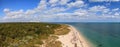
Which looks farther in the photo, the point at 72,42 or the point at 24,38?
the point at 72,42

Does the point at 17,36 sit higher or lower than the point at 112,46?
higher

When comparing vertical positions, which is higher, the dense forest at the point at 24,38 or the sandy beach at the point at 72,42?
→ the dense forest at the point at 24,38

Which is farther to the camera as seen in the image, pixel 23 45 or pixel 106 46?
pixel 106 46

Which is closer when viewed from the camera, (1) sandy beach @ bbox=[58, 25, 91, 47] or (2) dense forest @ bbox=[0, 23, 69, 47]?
(2) dense forest @ bbox=[0, 23, 69, 47]

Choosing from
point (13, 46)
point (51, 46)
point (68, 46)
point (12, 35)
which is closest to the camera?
point (13, 46)

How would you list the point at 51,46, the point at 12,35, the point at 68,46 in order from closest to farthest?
the point at 51,46 → the point at 68,46 → the point at 12,35

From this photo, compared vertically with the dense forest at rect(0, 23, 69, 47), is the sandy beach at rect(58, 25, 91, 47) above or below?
below

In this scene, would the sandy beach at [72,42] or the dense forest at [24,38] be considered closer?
the dense forest at [24,38]

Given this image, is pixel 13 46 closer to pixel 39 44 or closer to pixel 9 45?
pixel 9 45

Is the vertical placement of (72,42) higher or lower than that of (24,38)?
lower

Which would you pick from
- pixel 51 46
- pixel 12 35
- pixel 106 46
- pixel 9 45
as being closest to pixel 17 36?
pixel 12 35

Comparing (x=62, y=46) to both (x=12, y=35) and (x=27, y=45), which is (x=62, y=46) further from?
(x=12, y=35)
